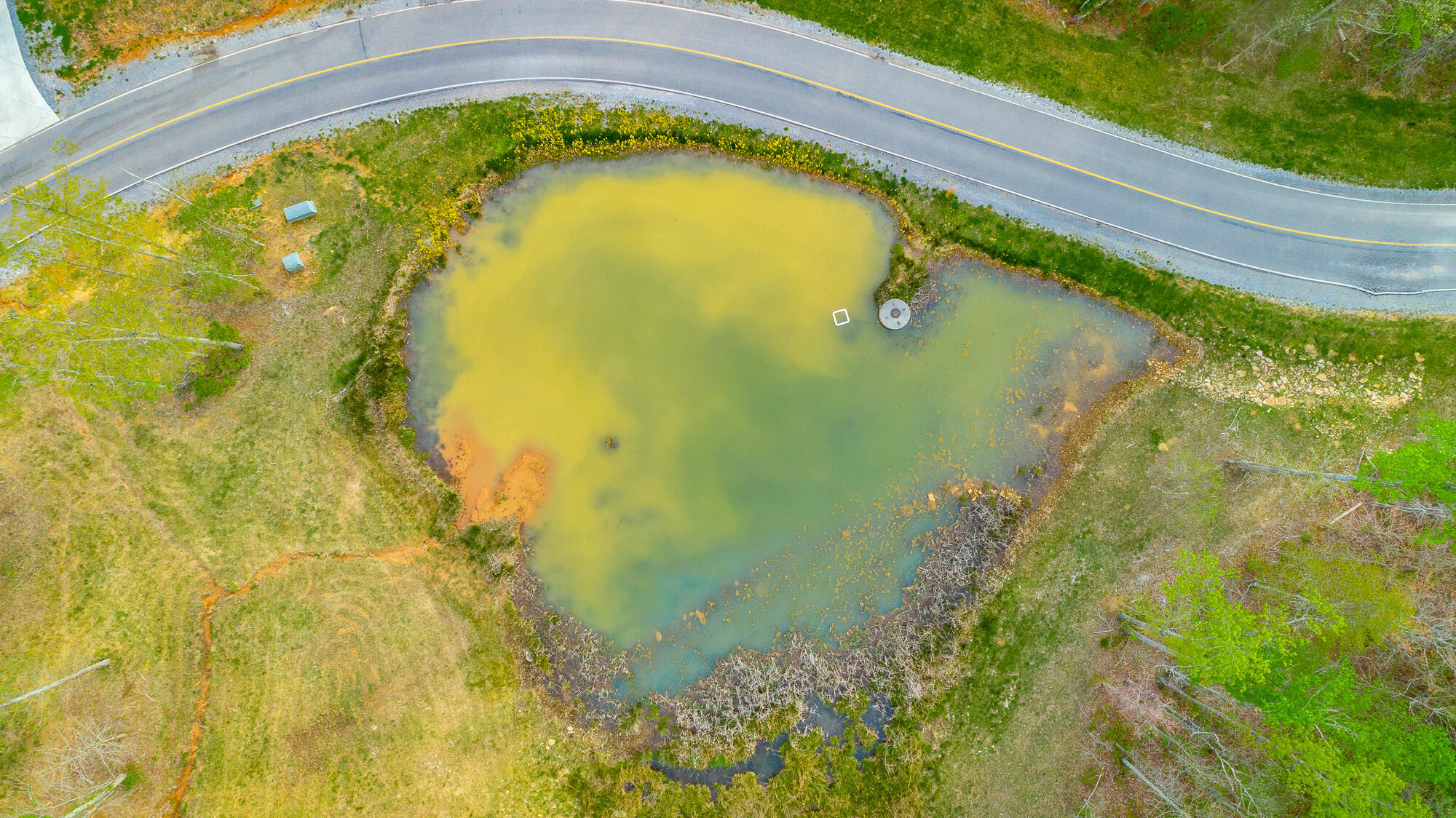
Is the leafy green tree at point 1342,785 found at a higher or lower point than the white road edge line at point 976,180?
lower

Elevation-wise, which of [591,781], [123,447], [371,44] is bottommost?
[591,781]

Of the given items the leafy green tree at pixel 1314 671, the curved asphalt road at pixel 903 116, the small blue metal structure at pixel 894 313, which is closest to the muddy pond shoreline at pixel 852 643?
the small blue metal structure at pixel 894 313

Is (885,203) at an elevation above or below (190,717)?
above

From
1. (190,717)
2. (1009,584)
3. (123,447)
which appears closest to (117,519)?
(123,447)

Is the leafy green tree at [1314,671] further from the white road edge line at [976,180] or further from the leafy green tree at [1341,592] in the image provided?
the white road edge line at [976,180]

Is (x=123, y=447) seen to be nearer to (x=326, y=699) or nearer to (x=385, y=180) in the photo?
(x=326, y=699)

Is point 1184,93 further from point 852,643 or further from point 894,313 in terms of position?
point 852,643
